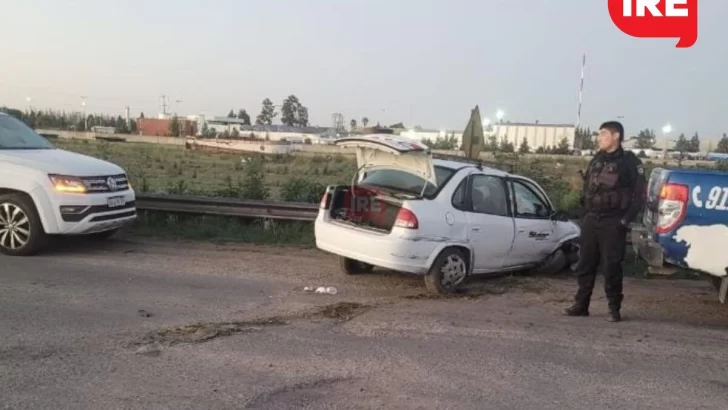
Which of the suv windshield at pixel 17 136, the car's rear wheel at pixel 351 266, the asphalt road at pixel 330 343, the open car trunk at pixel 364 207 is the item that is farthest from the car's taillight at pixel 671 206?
the suv windshield at pixel 17 136

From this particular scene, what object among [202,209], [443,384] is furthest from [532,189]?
[202,209]

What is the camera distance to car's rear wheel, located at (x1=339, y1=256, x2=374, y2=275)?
773 cm

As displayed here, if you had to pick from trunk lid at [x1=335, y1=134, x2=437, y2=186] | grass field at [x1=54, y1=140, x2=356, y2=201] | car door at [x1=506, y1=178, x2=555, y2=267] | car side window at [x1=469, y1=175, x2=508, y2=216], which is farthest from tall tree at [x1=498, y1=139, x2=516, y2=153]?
trunk lid at [x1=335, y1=134, x2=437, y2=186]

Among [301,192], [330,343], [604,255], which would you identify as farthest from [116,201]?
[604,255]

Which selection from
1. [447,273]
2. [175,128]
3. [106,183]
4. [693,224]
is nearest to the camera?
[693,224]

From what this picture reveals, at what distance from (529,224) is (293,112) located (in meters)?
155

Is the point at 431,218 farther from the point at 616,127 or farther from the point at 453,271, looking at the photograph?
the point at 616,127

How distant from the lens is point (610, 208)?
5953 mm

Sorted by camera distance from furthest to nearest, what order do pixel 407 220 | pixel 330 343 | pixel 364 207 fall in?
pixel 364 207 < pixel 407 220 < pixel 330 343

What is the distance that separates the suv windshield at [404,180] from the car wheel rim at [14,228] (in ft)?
14.5

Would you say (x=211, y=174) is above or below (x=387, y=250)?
below

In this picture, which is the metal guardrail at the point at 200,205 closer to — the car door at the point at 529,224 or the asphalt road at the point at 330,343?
the asphalt road at the point at 330,343

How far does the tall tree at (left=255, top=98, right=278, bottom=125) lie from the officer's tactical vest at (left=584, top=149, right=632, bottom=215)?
15097 centimetres

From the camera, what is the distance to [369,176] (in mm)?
7676
